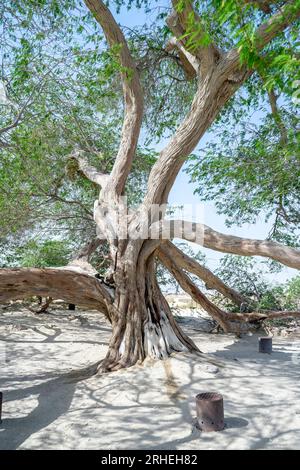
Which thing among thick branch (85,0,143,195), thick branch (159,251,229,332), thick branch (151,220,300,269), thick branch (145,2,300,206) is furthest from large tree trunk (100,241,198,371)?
thick branch (85,0,143,195)

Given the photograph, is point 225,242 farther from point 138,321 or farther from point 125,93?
point 125,93

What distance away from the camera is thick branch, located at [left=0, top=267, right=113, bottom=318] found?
16.3 feet

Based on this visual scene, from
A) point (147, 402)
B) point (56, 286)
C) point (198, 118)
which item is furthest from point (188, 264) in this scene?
point (147, 402)

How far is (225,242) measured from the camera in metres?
4.57

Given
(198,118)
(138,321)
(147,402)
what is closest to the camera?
(147,402)

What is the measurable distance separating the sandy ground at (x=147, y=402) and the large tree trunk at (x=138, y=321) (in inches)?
11.0

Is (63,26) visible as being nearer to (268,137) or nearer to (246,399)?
(268,137)

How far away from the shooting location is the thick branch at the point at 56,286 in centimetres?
496

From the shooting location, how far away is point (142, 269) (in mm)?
5492

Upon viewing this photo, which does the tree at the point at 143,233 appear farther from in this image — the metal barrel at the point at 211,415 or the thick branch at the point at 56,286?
the metal barrel at the point at 211,415

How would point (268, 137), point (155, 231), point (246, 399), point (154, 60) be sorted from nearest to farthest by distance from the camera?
point (246, 399), point (155, 231), point (154, 60), point (268, 137)

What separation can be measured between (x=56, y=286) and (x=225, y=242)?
2405 mm
